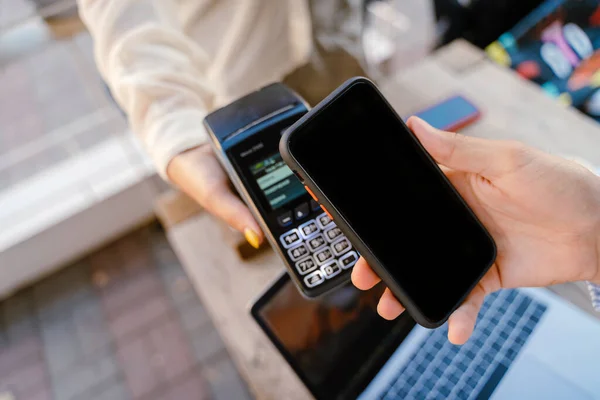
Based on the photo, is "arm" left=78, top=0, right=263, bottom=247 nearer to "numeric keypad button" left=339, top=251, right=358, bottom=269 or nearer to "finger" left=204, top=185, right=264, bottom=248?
"finger" left=204, top=185, right=264, bottom=248

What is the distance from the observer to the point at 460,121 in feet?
2.05

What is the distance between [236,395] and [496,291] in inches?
25.0

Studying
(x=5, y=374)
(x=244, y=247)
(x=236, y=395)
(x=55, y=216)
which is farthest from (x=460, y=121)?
(x=5, y=374)

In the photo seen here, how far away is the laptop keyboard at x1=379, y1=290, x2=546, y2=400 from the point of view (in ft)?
1.53

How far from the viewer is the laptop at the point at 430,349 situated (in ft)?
1.51

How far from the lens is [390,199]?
42 cm

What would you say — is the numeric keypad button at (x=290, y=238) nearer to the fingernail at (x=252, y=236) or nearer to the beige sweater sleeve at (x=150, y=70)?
the fingernail at (x=252, y=236)

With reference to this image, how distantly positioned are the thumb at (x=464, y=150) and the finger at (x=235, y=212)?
0.19m

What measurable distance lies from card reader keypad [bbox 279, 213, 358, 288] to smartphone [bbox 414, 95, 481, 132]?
0.25 meters

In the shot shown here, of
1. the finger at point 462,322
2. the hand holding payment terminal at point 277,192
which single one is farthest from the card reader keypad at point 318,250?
the finger at point 462,322

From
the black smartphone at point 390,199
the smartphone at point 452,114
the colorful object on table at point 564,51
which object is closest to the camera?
the black smartphone at point 390,199

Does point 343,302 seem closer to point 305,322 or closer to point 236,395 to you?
point 305,322

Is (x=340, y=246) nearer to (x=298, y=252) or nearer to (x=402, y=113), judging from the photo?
(x=298, y=252)

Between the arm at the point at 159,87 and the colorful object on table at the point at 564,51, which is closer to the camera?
the arm at the point at 159,87
